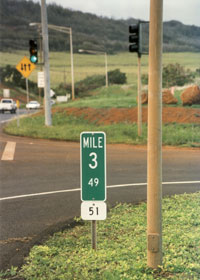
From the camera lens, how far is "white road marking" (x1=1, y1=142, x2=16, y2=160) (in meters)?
15.8

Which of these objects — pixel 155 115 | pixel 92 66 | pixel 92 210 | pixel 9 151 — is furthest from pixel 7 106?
pixel 92 66

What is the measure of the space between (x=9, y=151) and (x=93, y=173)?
471 inches

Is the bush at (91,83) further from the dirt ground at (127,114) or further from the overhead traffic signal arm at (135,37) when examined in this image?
the overhead traffic signal arm at (135,37)

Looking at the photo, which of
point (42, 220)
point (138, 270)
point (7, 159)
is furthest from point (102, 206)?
point (7, 159)

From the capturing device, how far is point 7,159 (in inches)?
603

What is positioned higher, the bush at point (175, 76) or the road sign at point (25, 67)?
the road sign at point (25, 67)

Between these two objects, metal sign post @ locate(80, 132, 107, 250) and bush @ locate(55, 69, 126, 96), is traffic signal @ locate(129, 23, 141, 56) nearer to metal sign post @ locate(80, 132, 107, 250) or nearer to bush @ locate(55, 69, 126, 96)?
metal sign post @ locate(80, 132, 107, 250)

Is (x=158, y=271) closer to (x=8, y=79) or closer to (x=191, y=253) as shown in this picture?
(x=191, y=253)

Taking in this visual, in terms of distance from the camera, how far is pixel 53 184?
11.0 meters

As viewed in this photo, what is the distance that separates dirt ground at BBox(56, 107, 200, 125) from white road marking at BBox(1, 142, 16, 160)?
10545mm

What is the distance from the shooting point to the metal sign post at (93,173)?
5.56 m

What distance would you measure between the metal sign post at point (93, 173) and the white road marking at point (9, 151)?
10.2 metres

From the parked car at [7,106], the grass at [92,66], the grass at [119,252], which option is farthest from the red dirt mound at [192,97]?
the grass at [92,66]

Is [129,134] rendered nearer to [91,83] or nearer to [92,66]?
[91,83]
